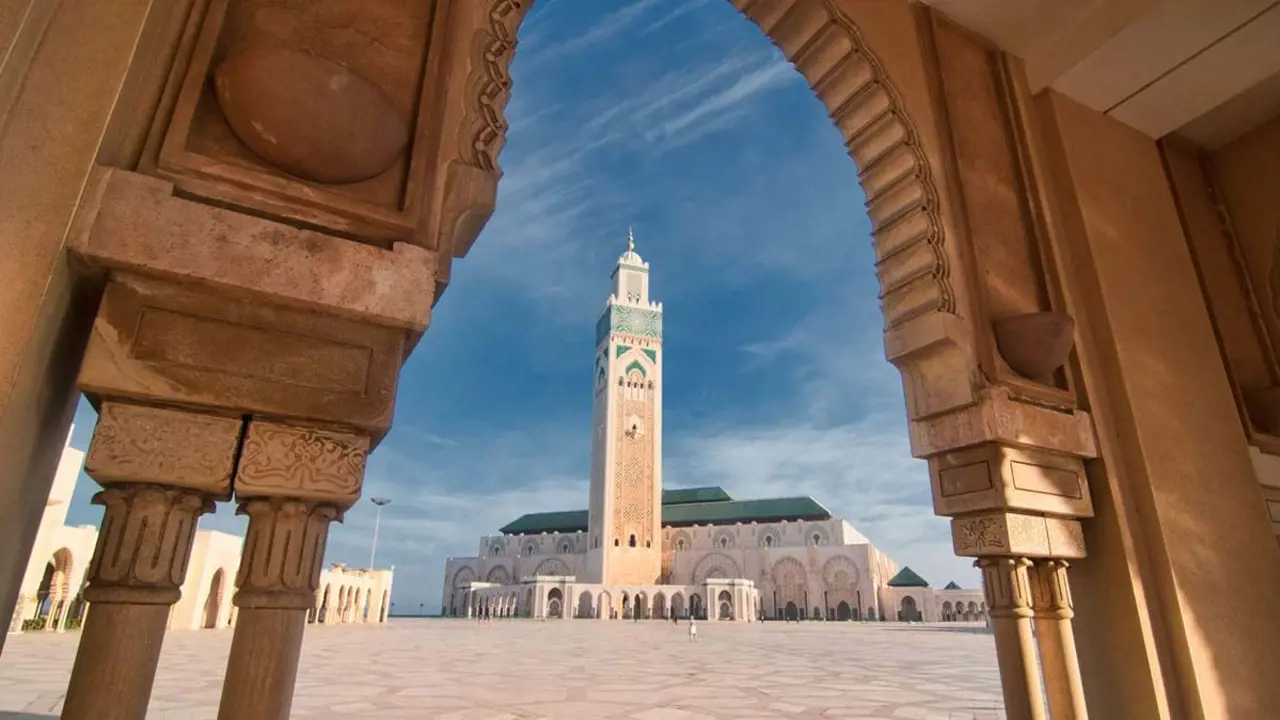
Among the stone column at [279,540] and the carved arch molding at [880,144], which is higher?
the carved arch molding at [880,144]

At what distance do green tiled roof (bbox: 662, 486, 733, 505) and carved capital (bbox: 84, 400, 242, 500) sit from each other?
4674 centimetres

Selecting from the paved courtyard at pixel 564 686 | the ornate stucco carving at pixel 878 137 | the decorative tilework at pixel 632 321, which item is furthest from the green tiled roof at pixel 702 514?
the ornate stucco carving at pixel 878 137

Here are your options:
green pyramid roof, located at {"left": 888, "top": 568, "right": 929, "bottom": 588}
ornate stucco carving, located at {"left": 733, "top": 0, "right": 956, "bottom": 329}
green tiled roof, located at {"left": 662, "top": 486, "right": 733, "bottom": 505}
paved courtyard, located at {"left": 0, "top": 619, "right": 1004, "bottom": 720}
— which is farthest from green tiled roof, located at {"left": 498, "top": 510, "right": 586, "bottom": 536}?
ornate stucco carving, located at {"left": 733, "top": 0, "right": 956, "bottom": 329}

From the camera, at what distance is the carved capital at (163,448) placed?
1.07 metres

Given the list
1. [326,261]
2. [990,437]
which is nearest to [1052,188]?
[990,437]

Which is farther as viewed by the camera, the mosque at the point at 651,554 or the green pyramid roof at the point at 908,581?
the green pyramid roof at the point at 908,581

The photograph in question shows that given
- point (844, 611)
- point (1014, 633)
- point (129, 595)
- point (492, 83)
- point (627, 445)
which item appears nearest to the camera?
point (129, 595)

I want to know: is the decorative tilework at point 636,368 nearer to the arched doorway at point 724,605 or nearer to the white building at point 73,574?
the arched doorway at point 724,605

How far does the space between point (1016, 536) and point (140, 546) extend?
2.26 metres

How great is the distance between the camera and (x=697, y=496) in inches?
1865

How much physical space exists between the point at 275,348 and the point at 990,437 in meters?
2.04

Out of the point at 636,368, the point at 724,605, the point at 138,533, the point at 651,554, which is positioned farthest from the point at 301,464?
the point at 636,368

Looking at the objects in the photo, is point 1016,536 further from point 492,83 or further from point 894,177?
point 492,83

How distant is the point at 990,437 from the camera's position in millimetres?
2121
